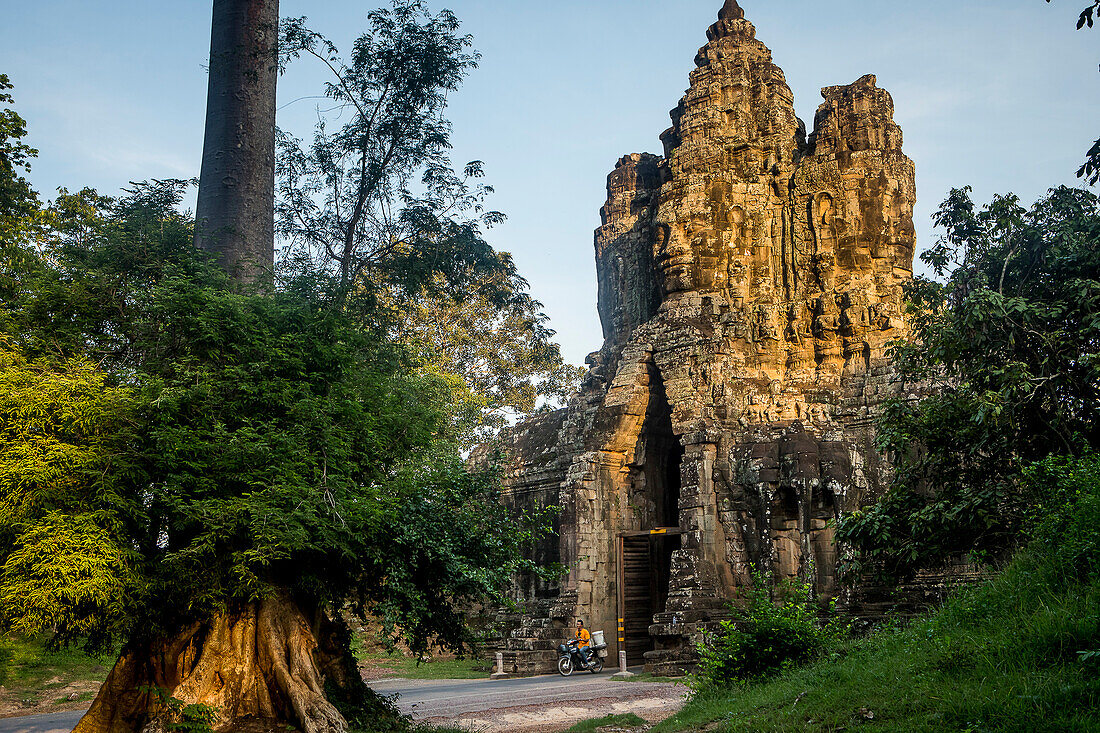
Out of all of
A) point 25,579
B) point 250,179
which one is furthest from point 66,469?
point 250,179

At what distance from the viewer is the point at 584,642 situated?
59.0ft

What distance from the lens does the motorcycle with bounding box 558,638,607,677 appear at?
58.1ft

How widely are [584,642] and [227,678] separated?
34.5ft

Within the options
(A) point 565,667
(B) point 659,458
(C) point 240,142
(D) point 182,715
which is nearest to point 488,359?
(B) point 659,458

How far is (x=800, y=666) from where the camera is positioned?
9609 millimetres

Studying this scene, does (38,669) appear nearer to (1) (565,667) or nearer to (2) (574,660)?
(1) (565,667)

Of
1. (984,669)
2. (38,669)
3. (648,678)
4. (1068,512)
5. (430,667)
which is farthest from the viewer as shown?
(430,667)

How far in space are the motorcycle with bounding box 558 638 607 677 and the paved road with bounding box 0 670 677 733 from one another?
0.59 feet

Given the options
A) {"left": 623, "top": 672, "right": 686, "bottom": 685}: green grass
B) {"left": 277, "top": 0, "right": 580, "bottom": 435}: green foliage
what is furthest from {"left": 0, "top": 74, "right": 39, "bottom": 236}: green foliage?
{"left": 623, "top": 672, "right": 686, "bottom": 685}: green grass

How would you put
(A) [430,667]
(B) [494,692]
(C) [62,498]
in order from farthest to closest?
(A) [430,667], (B) [494,692], (C) [62,498]

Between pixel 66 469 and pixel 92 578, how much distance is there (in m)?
0.97

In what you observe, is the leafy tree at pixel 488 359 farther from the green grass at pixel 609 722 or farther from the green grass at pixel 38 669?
the green grass at pixel 609 722

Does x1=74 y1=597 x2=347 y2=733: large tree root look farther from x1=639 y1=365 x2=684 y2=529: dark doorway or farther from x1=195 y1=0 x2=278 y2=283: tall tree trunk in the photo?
x1=639 y1=365 x2=684 y2=529: dark doorway

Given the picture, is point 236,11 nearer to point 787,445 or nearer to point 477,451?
point 787,445
